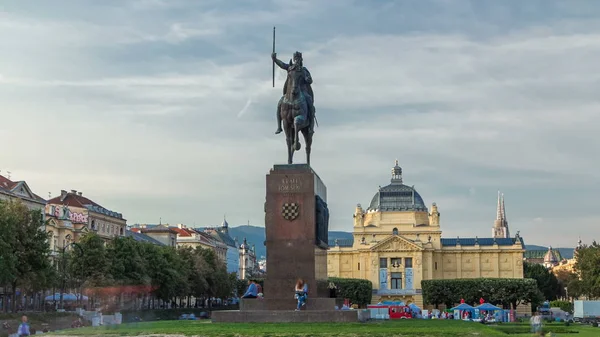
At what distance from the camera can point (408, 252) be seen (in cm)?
14450

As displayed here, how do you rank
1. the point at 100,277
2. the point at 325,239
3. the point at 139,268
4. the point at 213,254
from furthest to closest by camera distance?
the point at 213,254 < the point at 139,268 < the point at 100,277 < the point at 325,239

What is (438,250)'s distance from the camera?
148 meters

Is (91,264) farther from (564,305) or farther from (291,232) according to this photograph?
(564,305)

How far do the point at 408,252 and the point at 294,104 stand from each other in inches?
4632

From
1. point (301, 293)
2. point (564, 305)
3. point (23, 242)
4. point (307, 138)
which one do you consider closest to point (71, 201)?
point (23, 242)

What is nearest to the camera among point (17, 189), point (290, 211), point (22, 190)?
point (290, 211)

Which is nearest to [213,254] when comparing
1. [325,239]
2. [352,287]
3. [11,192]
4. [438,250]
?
[352,287]

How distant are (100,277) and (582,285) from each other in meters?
60.6

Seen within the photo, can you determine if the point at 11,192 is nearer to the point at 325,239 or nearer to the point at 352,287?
the point at 352,287

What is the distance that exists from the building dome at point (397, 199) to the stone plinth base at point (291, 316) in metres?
127

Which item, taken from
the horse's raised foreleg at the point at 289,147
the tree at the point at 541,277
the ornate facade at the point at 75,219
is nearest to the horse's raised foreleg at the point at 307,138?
the horse's raised foreleg at the point at 289,147

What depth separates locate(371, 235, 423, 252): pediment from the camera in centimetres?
14438

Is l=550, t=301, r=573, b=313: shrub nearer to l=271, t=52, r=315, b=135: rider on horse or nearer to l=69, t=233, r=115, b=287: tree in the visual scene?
l=69, t=233, r=115, b=287: tree

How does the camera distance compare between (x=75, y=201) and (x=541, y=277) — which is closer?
(x=75, y=201)
